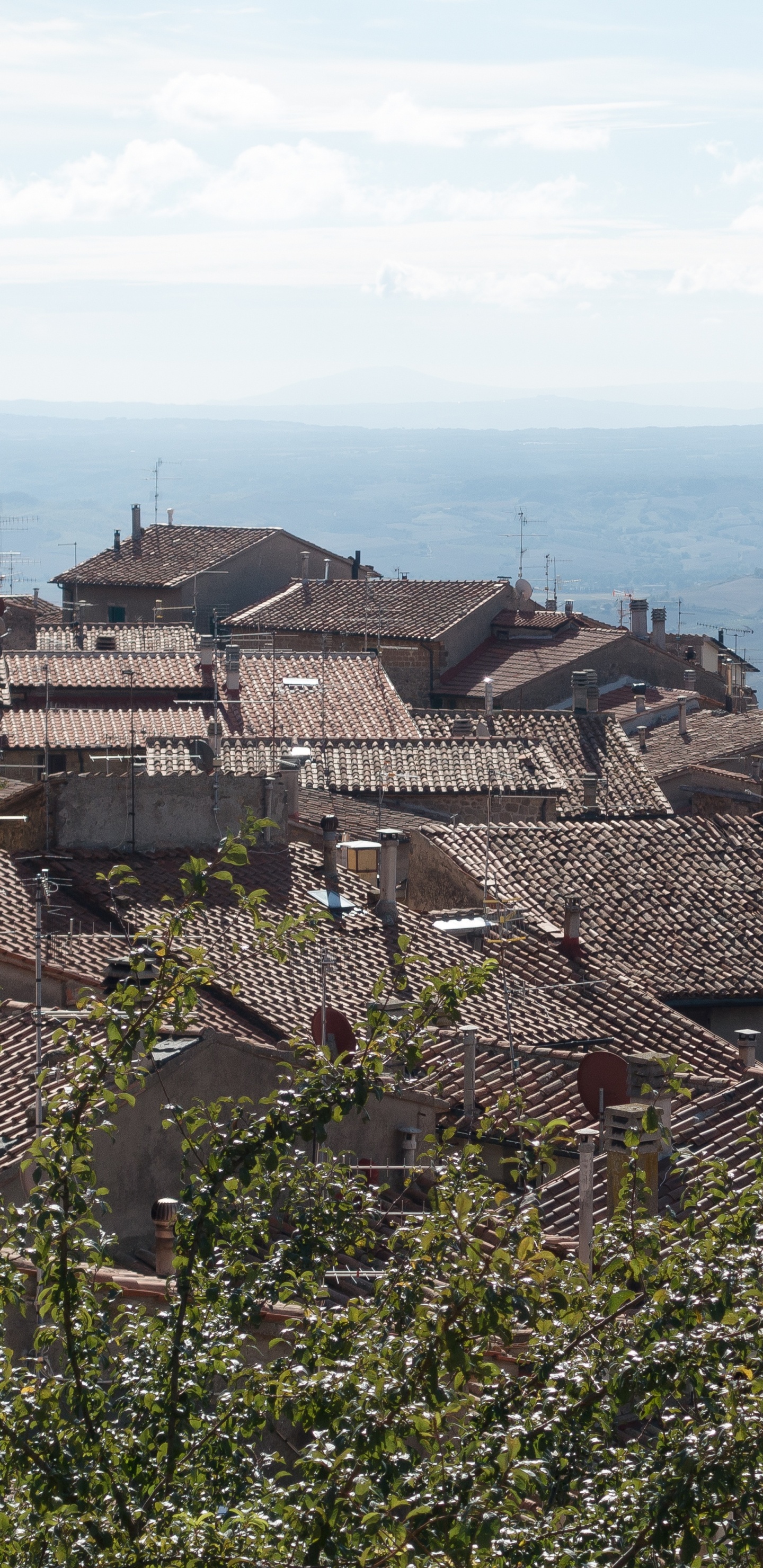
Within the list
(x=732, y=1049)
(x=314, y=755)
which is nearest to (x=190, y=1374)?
(x=732, y=1049)

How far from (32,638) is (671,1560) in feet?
149

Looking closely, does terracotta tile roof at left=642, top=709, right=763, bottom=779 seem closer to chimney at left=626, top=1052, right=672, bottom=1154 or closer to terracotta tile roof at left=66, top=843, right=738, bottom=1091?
terracotta tile roof at left=66, top=843, right=738, bottom=1091

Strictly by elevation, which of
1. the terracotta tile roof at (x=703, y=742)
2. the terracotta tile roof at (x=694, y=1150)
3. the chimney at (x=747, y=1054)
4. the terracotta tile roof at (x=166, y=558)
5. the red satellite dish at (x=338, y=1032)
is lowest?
the terracotta tile roof at (x=703, y=742)

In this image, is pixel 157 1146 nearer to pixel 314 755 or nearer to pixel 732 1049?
pixel 732 1049

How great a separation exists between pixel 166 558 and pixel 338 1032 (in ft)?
159

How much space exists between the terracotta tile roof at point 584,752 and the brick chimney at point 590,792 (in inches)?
4.6

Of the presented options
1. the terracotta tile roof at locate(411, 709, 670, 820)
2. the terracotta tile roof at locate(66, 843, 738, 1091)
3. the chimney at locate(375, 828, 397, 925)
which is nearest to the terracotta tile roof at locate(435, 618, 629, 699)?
the terracotta tile roof at locate(411, 709, 670, 820)

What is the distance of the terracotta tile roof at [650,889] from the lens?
26.2 metres

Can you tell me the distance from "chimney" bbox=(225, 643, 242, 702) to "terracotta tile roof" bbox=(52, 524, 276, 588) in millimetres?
16922

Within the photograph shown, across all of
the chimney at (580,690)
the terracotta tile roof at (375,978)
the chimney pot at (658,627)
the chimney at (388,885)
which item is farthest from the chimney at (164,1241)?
the chimney pot at (658,627)

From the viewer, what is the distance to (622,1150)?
15.5m

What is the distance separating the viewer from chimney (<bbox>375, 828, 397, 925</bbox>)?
24781 mm

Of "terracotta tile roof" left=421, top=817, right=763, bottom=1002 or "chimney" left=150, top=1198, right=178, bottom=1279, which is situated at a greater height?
"chimney" left=150, top=1198, right=178, bottom=1279

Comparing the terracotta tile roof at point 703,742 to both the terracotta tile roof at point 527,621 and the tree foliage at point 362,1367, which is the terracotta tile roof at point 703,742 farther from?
the tree foliage at point 362,1367
